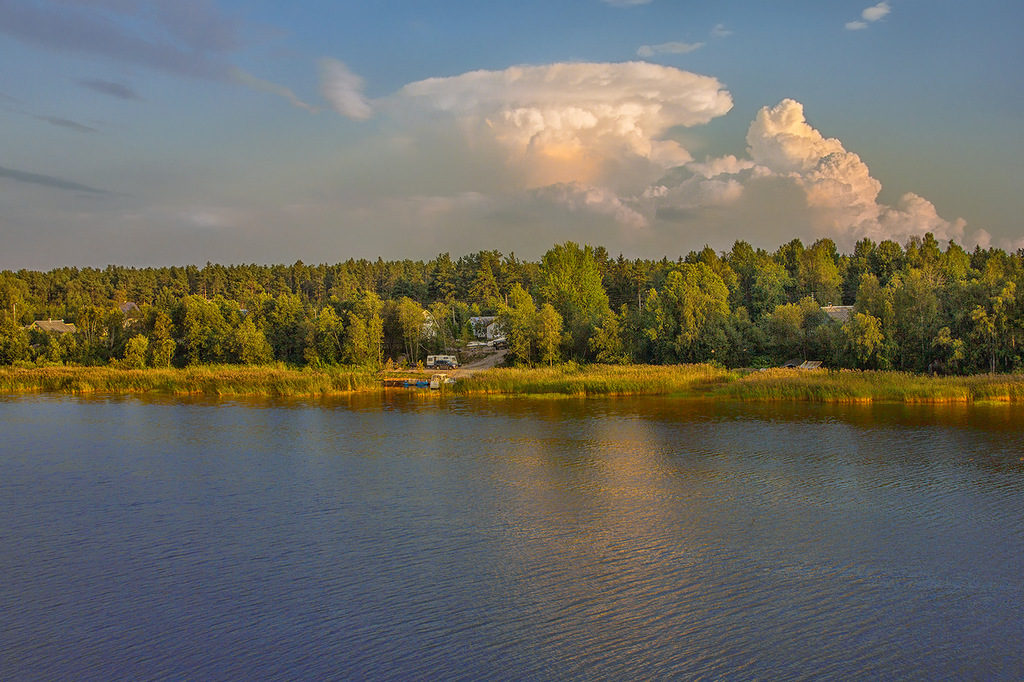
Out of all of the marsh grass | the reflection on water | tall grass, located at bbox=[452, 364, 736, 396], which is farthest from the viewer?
the marsh grass

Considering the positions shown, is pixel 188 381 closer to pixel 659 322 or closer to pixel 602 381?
Result: pixel 602 381

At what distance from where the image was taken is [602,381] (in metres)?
46.4

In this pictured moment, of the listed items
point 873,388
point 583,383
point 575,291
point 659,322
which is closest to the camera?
point 873,388

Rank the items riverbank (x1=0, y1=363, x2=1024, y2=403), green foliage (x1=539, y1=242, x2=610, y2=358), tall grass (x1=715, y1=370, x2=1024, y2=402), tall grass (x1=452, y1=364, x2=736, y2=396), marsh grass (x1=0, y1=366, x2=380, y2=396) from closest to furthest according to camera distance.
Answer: tall grass (x1=715, y1=370, x2=1024, y2=402) < riverbank (x1=0, y1=363, x2=1024, y2=403) < tall grass (x1=452, y1=364, x2=736, y2=396) < marsh grass (x1=0, y1=366, x2=380, y2=396) < green foliage (x1=539, y1=242, x2=610, y2=358)

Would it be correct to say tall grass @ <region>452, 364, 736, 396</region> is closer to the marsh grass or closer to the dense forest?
the dense forest

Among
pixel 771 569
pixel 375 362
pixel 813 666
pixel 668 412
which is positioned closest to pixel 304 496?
pixel 771 569

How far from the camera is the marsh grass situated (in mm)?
50125

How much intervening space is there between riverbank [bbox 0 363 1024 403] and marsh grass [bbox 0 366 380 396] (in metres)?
0.06

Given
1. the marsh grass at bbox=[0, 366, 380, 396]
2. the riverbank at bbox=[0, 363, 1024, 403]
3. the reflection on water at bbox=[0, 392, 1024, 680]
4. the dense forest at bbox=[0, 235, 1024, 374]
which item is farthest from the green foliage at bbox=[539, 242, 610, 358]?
the reflection on water at bbox=[0, 392, 1024, 680]

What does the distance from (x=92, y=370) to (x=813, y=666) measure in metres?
57.8

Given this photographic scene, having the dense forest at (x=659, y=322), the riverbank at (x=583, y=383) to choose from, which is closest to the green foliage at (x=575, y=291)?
the dense forest at (x=659, y=322)

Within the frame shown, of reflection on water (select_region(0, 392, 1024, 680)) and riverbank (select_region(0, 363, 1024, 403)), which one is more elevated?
riverbank (select_region(0, 363, 1024, 403))

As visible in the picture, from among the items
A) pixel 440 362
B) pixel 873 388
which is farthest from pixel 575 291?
pixel 873 388

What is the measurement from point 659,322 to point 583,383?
42.6 feet
